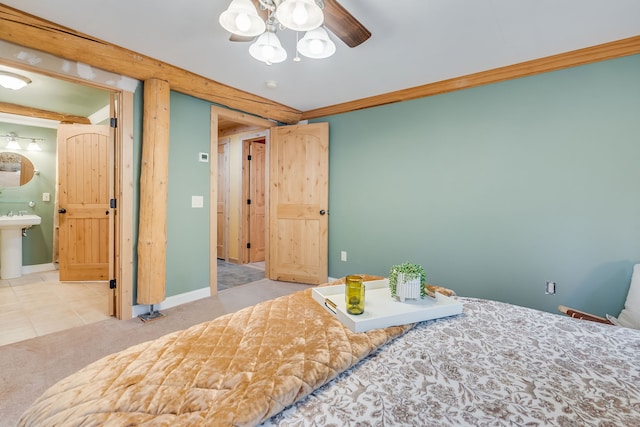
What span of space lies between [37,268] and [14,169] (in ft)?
5.00

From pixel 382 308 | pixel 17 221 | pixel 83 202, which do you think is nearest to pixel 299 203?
pixel 382 308

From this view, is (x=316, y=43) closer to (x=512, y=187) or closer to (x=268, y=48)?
(x=268, y=48)

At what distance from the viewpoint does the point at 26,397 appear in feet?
5.49

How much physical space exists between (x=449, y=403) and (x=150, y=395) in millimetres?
796

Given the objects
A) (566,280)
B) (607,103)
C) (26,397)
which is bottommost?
(26,397)

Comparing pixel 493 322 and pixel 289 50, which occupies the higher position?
pixel 289 50

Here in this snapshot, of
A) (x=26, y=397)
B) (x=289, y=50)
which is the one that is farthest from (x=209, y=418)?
(x=289, y=50)

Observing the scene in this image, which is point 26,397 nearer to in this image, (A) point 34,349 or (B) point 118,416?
(A) point 34,349

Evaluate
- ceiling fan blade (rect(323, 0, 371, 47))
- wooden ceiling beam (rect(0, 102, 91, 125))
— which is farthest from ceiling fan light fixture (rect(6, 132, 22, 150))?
ceiling fan blade (rect(323, 0, 371, 47))

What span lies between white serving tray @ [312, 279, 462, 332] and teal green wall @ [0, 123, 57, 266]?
522cm

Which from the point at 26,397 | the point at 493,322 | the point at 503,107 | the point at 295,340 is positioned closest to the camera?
the point at 295,340

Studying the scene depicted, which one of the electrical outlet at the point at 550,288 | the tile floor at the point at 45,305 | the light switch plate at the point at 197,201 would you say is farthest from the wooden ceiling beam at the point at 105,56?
the electrical outlet at the point at 550,288

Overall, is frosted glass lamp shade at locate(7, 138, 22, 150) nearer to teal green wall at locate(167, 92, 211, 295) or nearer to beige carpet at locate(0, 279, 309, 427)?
teal green wall at locate(167, 92, 211, 295)

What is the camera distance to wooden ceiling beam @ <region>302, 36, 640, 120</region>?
2209 millimetres
